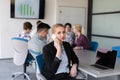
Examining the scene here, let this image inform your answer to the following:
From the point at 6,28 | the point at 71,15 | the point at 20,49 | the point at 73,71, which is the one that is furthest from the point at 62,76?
the point at 71,15

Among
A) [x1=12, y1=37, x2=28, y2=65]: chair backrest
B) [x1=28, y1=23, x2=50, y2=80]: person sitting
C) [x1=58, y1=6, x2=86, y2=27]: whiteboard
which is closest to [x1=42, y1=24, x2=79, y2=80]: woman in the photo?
[x1=28, y1=23, x2=50, y2=80]: person sitting

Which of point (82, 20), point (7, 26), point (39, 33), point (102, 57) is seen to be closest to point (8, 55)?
point (7, 26)

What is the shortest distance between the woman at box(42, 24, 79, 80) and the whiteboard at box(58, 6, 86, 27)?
485cm

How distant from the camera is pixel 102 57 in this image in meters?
2.29

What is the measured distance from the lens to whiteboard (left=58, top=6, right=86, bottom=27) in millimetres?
7151

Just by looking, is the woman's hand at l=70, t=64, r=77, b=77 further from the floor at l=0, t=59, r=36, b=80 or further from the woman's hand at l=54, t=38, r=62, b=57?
the floor at l=0, t=59, r=36, b=80

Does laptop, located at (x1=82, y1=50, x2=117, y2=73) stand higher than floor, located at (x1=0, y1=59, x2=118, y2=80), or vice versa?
laptop, located at (x1=82, y1=50, x2=117, y2=73)

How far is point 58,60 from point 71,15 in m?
5.30

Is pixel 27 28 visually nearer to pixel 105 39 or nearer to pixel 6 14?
pixel 6 14

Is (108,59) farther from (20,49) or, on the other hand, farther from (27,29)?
(27,29)

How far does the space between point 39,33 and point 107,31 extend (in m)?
3.75

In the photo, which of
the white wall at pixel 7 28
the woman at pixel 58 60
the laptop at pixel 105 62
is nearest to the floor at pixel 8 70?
the white wall at pixel 7 28

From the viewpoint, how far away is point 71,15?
732 centimetres

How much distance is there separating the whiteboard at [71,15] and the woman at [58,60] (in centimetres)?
485
